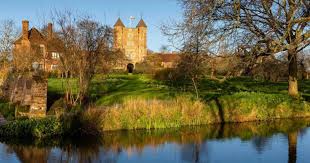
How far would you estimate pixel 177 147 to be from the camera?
14.5 metres

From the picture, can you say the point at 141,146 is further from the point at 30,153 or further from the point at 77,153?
the point at 30,153

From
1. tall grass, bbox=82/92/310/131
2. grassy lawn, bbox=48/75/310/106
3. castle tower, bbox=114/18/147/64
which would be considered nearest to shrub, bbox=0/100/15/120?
grassy lawn, bbox=48/75/310/106

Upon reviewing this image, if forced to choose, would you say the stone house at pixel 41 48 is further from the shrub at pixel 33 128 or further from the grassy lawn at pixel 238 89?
the grassy lawn at pixel 238 89

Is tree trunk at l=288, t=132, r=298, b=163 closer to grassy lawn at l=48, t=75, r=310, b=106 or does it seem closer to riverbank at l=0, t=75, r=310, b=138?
riverbank at l=0, t=75, r=310, b=138

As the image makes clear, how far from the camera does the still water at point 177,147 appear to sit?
12.7m

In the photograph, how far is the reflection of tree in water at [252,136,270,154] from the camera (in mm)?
13898

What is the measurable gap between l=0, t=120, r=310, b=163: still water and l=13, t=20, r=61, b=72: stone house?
21.5 feet

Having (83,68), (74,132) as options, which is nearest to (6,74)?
(83,68)

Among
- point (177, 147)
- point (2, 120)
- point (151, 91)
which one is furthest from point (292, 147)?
point (151, 91)

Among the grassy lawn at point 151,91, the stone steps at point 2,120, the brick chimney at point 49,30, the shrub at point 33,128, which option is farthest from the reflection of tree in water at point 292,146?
the brick chimney at point 49,30

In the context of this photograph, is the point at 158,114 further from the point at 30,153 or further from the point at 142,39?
the point at 142,39

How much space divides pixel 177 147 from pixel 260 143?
3156mm

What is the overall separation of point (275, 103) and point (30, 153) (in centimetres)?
1371

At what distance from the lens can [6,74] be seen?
97.3 feet
